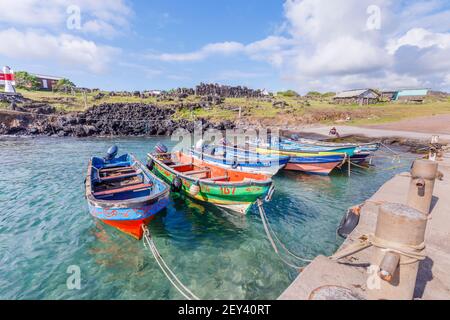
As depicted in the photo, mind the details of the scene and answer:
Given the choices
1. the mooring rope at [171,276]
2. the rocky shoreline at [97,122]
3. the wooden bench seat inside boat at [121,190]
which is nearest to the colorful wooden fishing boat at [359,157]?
the wooden bench seat inside boat at [121,190]

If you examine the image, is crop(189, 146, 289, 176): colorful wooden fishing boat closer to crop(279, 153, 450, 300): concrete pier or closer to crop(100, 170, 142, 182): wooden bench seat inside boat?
crop(100, 170, 142, 182): wooden bench seat inside boat

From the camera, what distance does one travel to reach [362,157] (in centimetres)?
1816

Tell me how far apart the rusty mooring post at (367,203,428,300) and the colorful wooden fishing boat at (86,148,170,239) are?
6.06 m

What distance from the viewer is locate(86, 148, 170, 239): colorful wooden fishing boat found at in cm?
704

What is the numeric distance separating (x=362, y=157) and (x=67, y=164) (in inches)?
962

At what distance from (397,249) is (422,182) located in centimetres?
383

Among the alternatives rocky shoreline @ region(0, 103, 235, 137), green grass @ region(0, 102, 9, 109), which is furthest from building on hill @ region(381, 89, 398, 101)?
green grass @ region(0, 102, 9, 109)

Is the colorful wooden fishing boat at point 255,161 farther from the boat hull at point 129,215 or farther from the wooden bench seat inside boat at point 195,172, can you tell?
the boat hull at point 129,215

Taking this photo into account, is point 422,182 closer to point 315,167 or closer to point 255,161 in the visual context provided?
point 255,161

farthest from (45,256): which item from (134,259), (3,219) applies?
(3,219)

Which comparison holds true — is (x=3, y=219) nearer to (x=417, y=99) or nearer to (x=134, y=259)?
(x=134, y=259)

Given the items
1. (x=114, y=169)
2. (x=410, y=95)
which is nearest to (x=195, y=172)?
(x=114, y=169)

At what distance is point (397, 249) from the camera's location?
3086 mm
